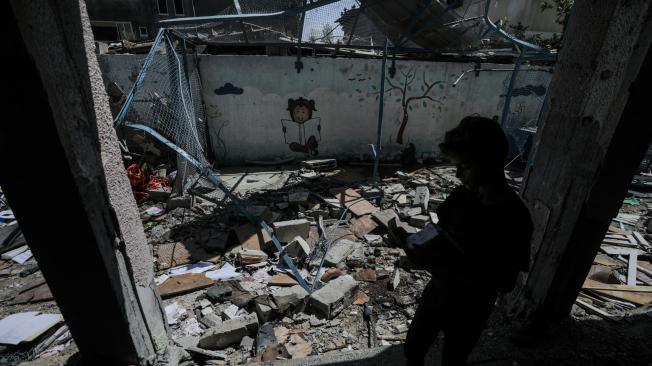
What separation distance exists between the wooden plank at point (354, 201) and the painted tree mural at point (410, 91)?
325 cm

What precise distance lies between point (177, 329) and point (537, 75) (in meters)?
10.9

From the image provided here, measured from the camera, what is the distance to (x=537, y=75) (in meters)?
9.05

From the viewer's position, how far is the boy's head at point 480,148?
152cm

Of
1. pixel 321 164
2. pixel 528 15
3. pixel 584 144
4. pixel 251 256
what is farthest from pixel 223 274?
pixel 528 15

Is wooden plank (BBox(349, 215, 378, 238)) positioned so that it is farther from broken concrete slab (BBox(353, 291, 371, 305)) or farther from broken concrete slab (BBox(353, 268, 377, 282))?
broken concrete slab (BBox(353, 291, 371, 305))

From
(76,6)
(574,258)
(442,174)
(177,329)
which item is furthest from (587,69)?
(442,174)

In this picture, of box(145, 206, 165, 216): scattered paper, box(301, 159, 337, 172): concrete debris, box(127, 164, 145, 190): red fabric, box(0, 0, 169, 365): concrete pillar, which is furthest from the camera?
box(301, 159, 337, 172): concrete debris

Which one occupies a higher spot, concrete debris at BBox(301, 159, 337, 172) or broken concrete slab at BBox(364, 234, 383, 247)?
concrete debris at BBox(301, 159, 337, 172)

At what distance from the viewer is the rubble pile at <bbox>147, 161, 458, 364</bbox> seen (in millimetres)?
3182

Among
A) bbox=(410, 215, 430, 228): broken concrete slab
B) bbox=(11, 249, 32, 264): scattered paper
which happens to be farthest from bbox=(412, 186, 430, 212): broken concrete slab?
bbox=(11, 249, 32, 264): scattered paper

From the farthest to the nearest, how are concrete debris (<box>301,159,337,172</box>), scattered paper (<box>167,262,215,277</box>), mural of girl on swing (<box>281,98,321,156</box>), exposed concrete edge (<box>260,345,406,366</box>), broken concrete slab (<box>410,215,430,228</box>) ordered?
mural of girl on swing (<box>281,98,321,156</box>), concrete debris (<box>301,159,337,172</box>), broken concrete slab (<box>410,215,430,228</box>), scattered paper (<box>167,262,215,277</box>), exposed concrete edge (<box>260,345,406,366</box>)

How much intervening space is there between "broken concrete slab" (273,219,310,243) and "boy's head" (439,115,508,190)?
3.65m

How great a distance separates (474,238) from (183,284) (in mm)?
3690

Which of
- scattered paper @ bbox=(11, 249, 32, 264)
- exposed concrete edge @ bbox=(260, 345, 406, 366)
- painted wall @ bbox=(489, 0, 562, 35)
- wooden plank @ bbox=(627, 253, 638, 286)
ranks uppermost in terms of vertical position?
painted wall @ bbox=(489, 0, 562, 35)
